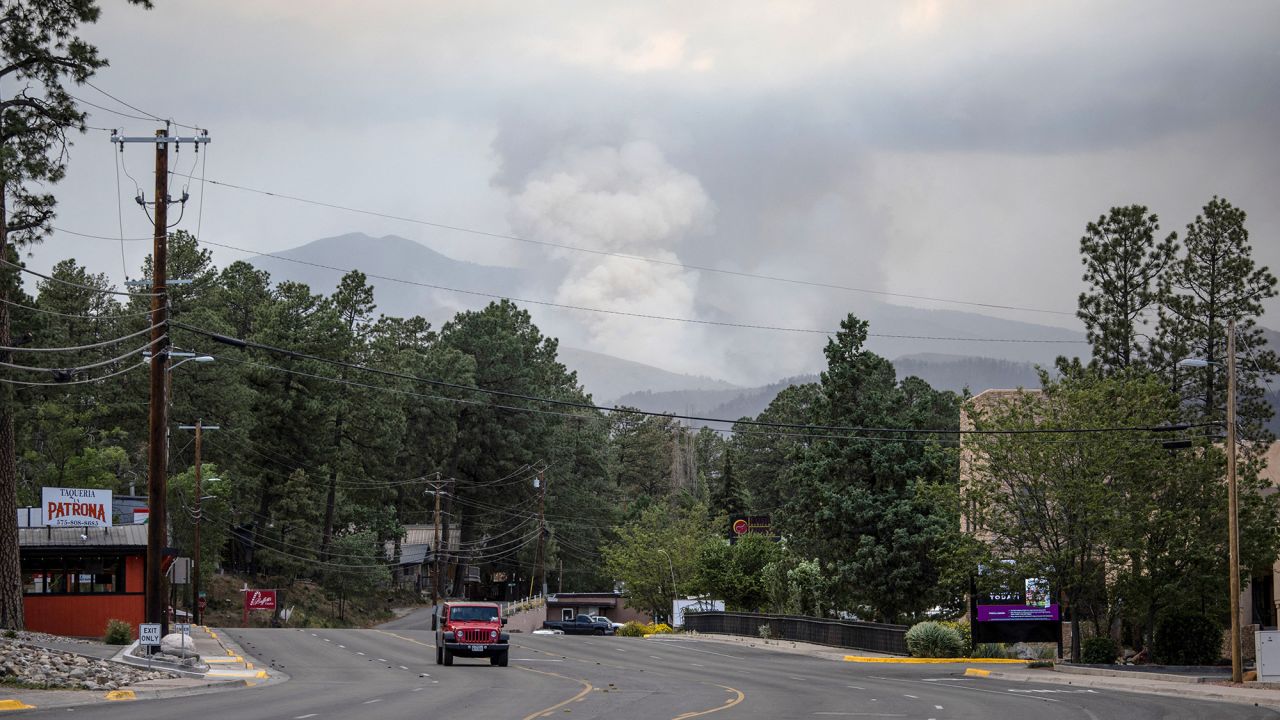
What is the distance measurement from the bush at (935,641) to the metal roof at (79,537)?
98.4 ft

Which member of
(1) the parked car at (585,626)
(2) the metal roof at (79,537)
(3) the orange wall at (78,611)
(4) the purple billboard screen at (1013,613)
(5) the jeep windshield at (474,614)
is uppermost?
(2) the metal roof at (79,537)

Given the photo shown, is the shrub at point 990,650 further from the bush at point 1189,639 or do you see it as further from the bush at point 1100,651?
the bush at point 1189,639

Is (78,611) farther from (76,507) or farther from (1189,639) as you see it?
(1189,639)

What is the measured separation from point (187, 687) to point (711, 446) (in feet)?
502

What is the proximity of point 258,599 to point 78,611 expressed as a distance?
2766 cm

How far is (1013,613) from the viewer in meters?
45.2

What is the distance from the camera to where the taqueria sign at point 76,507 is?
165 feet

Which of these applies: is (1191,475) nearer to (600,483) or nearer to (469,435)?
(469,435)

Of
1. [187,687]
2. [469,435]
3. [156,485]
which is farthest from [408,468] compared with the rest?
[187,687]

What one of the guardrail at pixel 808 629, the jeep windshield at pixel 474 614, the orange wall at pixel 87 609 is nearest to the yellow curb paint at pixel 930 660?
the guardrail at pixel 808 629

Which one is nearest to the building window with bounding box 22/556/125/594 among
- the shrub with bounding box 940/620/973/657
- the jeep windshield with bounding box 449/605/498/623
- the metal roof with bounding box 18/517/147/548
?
the metal roof with bounding box 18/517/147/548

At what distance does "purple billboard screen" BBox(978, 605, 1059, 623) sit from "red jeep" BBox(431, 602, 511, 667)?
652 inches

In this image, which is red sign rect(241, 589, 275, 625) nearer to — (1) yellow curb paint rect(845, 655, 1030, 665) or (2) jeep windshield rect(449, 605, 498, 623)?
(2) jeep windshield rect(449, 605, 498, 623)

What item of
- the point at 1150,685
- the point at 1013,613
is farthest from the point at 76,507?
the point at 1150,685
